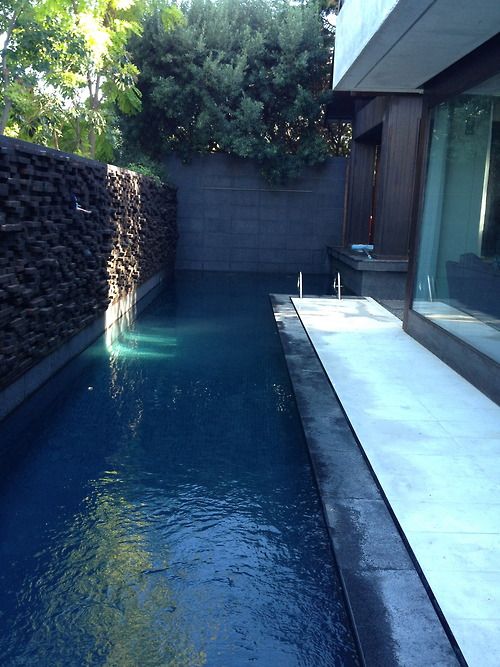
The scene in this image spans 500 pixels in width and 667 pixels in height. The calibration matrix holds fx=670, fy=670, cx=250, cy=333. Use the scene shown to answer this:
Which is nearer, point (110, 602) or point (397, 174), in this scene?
point (110, 602)

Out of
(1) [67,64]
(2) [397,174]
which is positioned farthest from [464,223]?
(1) [67,64]

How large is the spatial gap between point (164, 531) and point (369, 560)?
1009mm

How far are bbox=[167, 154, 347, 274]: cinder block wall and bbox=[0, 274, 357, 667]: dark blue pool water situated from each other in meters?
10.4

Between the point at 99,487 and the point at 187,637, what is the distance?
4.84 ft

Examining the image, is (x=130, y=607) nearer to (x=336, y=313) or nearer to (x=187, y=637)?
(x=187, y=637)

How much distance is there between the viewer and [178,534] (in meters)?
3.26

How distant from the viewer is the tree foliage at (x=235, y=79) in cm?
1508

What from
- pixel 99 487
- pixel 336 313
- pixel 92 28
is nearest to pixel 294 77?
pixel 92 28

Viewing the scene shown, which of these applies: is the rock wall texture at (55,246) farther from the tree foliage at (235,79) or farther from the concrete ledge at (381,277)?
the tree foliage at (235,79)

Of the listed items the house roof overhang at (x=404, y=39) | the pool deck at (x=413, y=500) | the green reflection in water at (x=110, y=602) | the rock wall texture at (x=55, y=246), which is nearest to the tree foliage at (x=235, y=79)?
the rock wall texture at (x=55, y=246)

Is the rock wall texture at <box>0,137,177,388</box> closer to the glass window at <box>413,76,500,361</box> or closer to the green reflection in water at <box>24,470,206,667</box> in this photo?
the green reflection in water at <box>24,470,206,667</box>

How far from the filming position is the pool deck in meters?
2.44

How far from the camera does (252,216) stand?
16281 millimetres

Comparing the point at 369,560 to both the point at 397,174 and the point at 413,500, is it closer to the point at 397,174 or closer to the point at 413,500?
the point at 413,500
